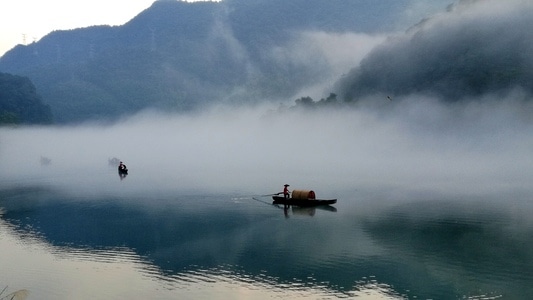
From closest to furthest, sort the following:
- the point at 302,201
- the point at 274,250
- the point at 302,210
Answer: the point at 274,250 < the point at 302,210 < the point at 302,201

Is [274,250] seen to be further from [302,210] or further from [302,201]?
[302,201]

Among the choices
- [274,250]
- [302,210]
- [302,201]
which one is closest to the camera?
[274,250]

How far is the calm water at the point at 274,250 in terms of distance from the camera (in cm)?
3997

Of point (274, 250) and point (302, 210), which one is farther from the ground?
point (302, 210)

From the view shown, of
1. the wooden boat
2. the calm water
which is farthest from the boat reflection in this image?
the wooden boat

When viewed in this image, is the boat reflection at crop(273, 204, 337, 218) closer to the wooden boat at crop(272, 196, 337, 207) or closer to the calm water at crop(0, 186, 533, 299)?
the calm water at crop(0, 186, 533, 299)

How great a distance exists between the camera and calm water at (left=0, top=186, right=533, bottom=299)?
3997cm

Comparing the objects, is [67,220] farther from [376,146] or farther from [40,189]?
[376,146]

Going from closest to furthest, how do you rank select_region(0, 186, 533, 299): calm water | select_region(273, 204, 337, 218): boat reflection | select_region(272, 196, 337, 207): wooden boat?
select_region(0, 186, 533, 299): calm water < select_region(273, 204, 337, 218): boat reflection < select_region(272, 196, 337, 207): wooden boat

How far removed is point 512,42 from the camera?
7397 inches

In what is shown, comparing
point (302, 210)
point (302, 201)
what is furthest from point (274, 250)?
point (302, 201)

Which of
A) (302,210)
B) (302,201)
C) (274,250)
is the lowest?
(274,250)

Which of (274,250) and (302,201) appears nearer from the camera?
(274,250)

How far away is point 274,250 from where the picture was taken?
169ft
